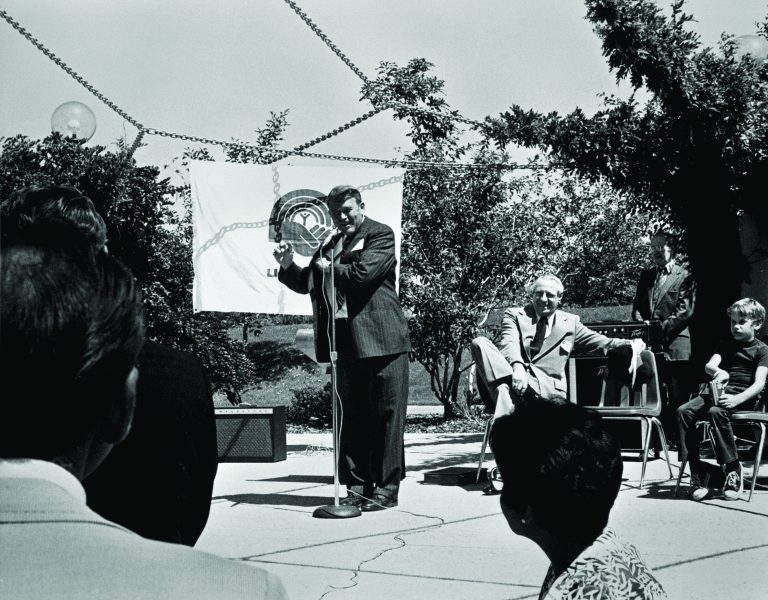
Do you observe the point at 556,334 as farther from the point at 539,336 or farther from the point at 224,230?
the point at 224,230

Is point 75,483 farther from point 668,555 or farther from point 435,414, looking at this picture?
point 435,414

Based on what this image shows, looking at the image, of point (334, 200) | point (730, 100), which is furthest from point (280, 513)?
point (730, 100)

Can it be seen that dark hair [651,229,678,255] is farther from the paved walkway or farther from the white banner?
the white banner

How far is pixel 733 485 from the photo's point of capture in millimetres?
6297

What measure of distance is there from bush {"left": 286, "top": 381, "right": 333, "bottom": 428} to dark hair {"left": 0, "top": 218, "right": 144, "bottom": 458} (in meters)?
13.2

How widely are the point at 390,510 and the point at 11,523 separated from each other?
5.23 m

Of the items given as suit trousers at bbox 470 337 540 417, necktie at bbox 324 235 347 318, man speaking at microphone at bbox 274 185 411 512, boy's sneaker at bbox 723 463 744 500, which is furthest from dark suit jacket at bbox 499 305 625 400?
necktie at bbox 324 235 347 318

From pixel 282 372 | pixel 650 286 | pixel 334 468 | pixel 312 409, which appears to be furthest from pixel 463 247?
pixel 334 468

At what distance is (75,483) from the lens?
0.97 meters

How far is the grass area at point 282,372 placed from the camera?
1740 cm

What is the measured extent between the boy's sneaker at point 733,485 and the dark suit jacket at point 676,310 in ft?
7.32

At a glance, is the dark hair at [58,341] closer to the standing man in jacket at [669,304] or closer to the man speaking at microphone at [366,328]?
the man speaking at microphone at [366,328]

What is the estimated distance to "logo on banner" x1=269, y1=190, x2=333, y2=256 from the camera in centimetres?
760

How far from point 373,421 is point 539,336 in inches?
56.9
